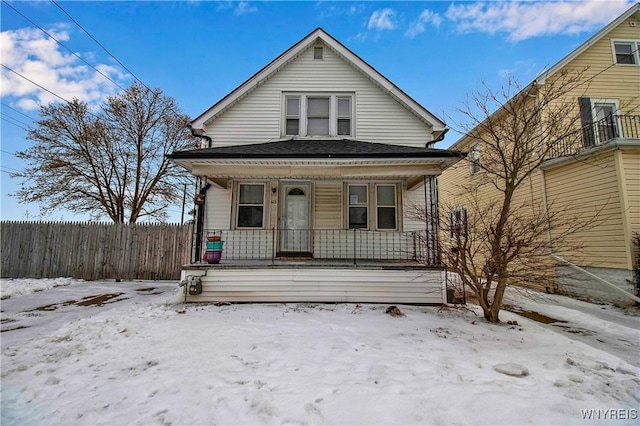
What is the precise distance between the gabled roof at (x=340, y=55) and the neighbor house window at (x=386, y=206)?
2.35 meters

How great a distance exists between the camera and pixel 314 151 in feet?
23.7

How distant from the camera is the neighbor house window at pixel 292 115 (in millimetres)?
9039

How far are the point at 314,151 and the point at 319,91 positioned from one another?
2.96 metres

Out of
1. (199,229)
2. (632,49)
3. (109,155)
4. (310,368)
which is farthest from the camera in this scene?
(109,155)

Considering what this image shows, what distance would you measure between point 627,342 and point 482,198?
8605mm

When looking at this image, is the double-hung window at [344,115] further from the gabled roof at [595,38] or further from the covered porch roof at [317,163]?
the gabled roof at [595,38]

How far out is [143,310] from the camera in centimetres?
567

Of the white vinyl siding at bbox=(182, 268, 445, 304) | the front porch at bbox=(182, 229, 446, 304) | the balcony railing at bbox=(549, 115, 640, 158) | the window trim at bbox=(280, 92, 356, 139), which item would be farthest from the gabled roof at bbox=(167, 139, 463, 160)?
the balcony railing at bbox=(549, 115, 640, 158)

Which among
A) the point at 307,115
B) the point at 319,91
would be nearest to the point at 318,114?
the point at 307,115

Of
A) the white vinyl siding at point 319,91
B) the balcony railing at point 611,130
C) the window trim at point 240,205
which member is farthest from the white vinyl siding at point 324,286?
the balcony railing at point 611,130

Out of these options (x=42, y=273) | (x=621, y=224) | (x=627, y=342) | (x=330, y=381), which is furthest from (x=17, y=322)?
(x=621, y=224)

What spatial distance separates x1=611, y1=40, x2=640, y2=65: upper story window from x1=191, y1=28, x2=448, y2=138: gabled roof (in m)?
8.36

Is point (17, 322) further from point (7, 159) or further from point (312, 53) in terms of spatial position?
point (7, 159)

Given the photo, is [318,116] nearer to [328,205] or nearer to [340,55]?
[340,55]
